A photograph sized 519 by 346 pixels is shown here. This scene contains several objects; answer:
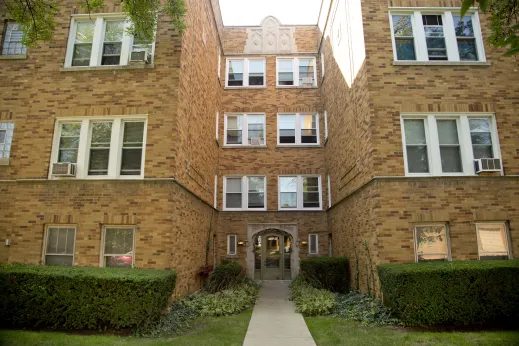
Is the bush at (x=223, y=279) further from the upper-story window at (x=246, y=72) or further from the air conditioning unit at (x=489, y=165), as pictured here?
the upper-story window at (x=246, y=72)

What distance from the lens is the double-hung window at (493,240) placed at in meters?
9.14

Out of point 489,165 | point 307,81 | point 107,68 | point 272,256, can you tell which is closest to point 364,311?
point 489,165

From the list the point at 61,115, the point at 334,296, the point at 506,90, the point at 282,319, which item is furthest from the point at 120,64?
the point at 506,90

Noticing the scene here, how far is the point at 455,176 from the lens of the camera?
932cm

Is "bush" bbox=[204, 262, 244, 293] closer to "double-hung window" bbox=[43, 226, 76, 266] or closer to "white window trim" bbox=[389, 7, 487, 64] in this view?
"double-hung window" bbox=[43, 226, 76, 266]

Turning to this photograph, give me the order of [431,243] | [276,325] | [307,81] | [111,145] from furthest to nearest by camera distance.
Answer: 1. [307,81]
2. [111,145]
3. [431,243]
4. [276,325]

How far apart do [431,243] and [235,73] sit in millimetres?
13570

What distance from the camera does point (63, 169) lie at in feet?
30.5

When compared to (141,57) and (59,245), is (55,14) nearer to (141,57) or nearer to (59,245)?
(141,57)

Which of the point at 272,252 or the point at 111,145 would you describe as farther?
the point at 272,252

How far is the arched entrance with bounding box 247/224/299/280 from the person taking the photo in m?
16.4

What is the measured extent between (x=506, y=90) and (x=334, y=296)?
8.17 m

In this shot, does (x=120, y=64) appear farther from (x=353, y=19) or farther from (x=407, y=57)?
(x=407, y=57)

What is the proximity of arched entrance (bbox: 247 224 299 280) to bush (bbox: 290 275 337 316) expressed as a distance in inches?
164
